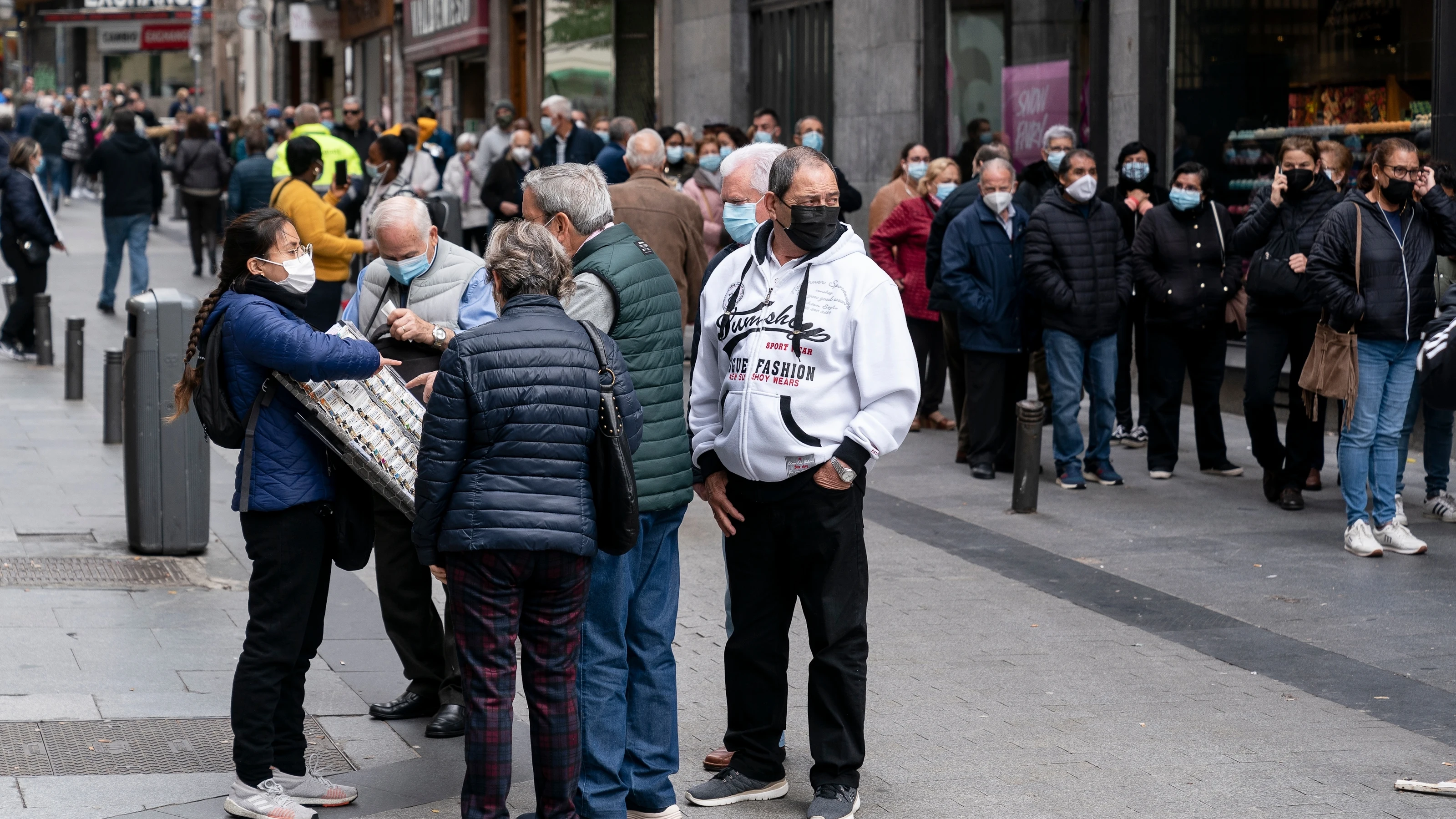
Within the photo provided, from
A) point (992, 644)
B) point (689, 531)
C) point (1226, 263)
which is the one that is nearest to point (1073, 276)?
point (1226, 263)

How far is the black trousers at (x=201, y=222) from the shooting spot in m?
21.5

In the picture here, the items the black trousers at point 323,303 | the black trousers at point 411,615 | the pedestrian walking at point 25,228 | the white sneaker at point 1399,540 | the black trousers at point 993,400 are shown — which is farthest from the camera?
the pedestrian walking at point 25,228

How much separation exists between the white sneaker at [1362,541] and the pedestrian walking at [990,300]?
235cm

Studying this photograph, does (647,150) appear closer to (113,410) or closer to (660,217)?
(660,217)

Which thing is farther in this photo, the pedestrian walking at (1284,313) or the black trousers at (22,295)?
the black trousers at (22,295)

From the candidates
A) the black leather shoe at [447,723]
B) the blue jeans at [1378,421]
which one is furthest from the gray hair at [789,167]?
the blue jeans at [1378,421]

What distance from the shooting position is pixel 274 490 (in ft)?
16.0

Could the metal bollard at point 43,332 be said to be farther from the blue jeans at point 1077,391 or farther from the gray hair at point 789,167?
the gray hair at point 789,167

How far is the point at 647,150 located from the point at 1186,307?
10.7ft

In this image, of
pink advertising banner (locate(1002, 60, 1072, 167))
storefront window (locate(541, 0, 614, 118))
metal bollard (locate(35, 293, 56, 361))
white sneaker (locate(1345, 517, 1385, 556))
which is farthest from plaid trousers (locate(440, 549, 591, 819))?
storefront window (locate(541, 0, 614, 118))

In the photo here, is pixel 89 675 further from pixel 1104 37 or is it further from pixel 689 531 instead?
pixel 1104 37

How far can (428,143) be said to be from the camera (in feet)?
68.0

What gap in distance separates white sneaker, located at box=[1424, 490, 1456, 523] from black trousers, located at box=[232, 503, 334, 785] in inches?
248

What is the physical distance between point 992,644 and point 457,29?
24376mm
